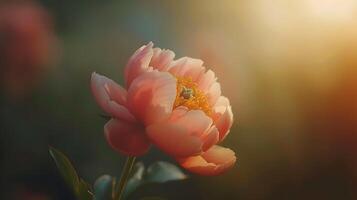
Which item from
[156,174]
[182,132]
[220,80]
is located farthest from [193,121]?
[220,80]

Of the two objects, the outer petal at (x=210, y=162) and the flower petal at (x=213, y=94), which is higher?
the flower petal at (x=213, y=94)

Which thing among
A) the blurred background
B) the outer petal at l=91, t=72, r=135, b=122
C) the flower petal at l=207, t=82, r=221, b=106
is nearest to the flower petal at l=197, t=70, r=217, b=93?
the flower petal at l=207, t=82, r=221, b=106

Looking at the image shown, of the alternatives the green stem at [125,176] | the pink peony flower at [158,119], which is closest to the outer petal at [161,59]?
the pink peony flower at [158,119]

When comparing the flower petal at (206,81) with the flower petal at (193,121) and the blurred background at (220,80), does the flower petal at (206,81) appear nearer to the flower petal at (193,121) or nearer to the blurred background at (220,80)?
the flower petal at (193,121)

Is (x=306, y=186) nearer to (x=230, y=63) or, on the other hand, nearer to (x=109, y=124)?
(x=230, y=63)

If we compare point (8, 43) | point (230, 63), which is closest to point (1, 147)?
point (8, 43)

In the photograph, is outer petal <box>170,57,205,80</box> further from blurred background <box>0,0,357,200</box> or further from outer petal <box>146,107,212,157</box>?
blurred background <box>0,0,357,200</box>

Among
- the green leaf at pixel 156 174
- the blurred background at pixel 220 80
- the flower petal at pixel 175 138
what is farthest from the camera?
the blurred background at pixel 220 80
